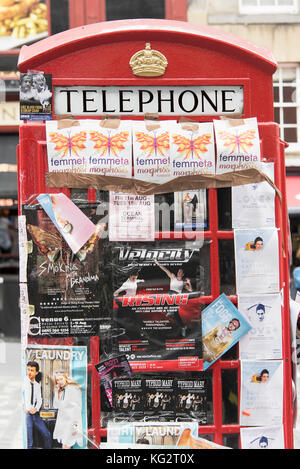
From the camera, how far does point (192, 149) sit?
2.91 m

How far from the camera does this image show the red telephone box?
291 centimetres

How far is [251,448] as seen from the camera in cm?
296

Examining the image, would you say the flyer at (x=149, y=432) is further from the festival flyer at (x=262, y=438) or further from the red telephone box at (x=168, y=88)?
the festival flyer at (x=262, y=438)

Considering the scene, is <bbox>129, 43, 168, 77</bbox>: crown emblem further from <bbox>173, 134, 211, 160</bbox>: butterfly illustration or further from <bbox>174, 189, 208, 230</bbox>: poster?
<bbox>174, 189, 208, 230</bbox>: poster

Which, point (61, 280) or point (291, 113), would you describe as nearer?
point (61, 280)

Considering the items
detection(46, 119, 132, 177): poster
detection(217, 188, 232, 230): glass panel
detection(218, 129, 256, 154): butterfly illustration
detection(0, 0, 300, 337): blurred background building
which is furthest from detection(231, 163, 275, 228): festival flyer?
detection(0, 0, 300, 337): blurred background building

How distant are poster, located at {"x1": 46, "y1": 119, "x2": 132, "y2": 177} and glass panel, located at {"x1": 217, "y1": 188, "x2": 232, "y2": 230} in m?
0.49

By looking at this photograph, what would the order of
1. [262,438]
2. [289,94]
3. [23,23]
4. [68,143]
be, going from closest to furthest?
[68,143]
[262,438]
[23,23]
[289,94]

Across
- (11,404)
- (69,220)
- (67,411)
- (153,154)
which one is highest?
(153,154)

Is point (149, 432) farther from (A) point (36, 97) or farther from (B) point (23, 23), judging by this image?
(B) point (23, 23)

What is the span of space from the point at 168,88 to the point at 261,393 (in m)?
1.67

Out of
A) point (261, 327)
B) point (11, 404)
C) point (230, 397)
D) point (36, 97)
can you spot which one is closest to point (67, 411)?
point (230, 397)

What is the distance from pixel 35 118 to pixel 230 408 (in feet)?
5.99

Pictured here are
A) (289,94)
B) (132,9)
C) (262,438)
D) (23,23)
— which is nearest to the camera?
(262,438)
